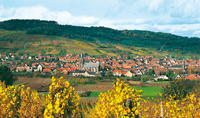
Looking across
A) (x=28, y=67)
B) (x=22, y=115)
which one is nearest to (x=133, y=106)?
(x=22, y=115)

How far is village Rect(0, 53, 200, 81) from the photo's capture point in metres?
97.8

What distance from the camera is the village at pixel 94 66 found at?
9781cm

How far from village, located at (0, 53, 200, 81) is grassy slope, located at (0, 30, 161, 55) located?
9.94 m

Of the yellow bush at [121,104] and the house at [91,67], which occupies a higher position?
the yellow bush at [121,104]

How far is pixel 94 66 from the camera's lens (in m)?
113

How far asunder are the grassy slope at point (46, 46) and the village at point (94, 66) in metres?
9.94

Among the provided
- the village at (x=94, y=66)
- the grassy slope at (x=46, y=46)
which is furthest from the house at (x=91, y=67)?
the grassy slope at (x=46, y=46)

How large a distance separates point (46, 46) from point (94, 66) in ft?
189

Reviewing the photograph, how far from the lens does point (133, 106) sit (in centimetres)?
1061

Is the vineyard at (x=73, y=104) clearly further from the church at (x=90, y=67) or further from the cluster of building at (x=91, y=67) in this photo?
the church at (x=90, y=67)

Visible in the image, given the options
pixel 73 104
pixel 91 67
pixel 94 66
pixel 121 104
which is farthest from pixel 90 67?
pixel 121 104

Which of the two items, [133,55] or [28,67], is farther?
[133,55]

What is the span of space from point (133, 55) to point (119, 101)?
6075 inches

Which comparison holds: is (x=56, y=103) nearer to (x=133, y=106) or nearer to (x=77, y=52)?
(x=133, y=106)
